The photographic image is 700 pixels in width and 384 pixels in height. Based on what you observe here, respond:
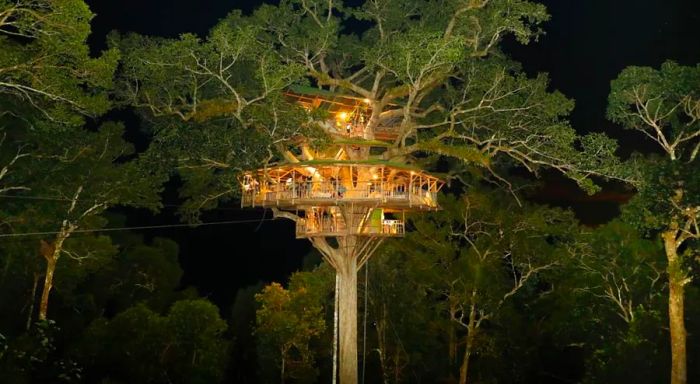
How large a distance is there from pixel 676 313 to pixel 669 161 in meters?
5.76

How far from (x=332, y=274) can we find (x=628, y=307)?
1418cm

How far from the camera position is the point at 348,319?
71.9ft

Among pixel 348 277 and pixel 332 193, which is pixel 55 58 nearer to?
pixel 332 193

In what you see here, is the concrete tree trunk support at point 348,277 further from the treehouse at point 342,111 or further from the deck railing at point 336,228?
the treehouse at point 342,111

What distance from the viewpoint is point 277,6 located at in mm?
22953

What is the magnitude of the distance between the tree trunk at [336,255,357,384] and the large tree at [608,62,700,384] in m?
9.98

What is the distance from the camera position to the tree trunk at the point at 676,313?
19203 mm

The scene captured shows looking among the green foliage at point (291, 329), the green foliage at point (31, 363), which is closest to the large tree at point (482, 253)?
the green foliage at point (291, 329)

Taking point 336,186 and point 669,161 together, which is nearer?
point 669,161

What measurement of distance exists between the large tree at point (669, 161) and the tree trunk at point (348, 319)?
998 cm

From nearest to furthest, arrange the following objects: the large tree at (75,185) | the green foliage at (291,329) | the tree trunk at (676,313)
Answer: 1. the tree trunk at (676,313)
2. the large tree at (75,185)
3. the green foliage at (291,329)

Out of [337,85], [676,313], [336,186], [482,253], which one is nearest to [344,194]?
[336,186]

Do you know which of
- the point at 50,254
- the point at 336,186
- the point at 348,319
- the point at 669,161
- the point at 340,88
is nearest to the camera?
the point at 669,161

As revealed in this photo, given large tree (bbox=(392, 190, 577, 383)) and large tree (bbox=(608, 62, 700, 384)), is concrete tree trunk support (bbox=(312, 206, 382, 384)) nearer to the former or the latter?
large tree (bbox=(392, 190, 577, 383))
